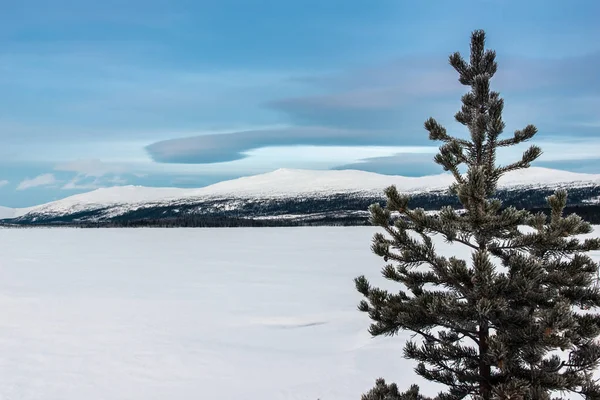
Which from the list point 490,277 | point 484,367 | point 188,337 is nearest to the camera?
point 490,277

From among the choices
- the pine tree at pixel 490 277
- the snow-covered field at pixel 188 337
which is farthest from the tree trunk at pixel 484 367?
the snow-covered field at pixel 188 337

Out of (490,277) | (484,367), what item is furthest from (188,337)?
(490,277)

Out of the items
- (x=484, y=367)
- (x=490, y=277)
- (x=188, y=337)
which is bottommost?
(x=188, y=337)

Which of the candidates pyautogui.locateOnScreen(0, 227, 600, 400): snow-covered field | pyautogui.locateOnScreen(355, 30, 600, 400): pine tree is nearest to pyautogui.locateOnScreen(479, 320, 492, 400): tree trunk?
pyautogui.locateOnScreen(355, 30, 600, 400): pine tree

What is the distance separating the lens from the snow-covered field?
12.3 metres

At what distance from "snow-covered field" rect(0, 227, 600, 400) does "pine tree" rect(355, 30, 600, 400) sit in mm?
7435

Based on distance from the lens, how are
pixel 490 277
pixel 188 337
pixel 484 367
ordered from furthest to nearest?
pixel 188 337 < pixel 484 367 < pixel 490 277

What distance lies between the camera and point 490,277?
422 centimetres

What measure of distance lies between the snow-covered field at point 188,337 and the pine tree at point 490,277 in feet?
24.4

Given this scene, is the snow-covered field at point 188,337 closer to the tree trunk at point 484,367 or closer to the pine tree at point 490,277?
the tree trunk at point 484,367

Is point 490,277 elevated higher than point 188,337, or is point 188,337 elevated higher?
point 490,277

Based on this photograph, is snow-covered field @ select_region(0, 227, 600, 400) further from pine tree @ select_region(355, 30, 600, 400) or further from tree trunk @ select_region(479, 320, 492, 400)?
pine tree @ select_region(355, 30, 600, 400)

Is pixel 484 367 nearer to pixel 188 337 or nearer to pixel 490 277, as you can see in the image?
pixel 490 277

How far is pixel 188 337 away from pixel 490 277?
1427 cm
